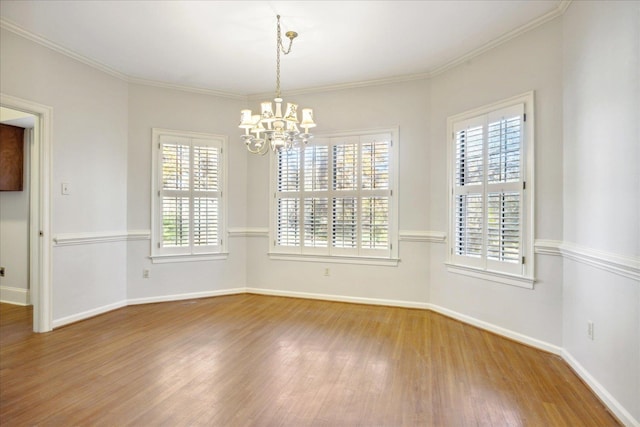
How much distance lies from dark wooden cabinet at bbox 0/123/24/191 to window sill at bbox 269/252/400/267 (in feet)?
11.6

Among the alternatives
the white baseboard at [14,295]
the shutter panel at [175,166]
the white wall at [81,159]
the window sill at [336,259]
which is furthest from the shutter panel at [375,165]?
the white baseboard at [14,295]

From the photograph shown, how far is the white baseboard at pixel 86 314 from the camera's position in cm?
367

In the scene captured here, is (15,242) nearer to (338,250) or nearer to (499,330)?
(338,250)

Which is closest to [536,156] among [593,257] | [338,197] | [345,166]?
[593,257]

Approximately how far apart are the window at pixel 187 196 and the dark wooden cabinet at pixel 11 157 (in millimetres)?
1809

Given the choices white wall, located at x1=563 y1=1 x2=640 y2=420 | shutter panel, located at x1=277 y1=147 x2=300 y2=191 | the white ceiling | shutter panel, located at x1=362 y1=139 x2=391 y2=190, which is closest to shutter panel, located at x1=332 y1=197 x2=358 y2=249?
shutter panel, located at x1=362 y1=139 x2=391 y2=190

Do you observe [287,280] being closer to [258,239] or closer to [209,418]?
[258,239]

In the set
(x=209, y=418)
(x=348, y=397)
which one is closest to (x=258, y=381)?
(x=209, y=418)

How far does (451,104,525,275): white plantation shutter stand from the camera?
331 centimetres

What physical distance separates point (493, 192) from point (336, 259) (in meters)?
2.16

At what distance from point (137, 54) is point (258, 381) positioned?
3.69m

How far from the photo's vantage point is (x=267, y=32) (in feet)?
11.0

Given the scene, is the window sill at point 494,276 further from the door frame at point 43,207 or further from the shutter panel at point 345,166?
the door frame at point 43,207

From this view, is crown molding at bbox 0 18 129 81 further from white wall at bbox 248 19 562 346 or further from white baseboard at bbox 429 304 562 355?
white baseboard at bbox 429 304 562 355
